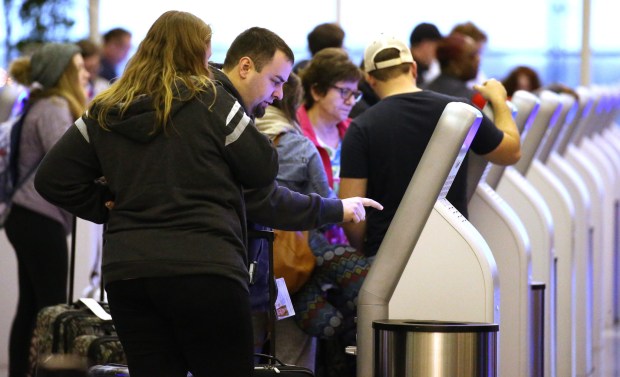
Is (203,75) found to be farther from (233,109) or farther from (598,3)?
(598,3)

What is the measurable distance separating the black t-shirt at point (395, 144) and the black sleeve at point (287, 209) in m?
0.84

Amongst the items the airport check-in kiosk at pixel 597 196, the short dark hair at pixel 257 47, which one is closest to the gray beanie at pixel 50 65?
the short dark hair at pixel 257 47

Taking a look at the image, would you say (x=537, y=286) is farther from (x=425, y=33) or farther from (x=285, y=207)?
(x=425, y=33)

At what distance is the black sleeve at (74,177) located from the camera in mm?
3041

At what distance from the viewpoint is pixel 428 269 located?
368 centimetres

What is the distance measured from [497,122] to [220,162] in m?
1.61

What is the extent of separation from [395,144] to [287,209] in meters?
0.96

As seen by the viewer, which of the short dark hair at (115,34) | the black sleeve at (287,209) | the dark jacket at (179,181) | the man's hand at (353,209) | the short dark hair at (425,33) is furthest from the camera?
the short dark hair at (115,34)

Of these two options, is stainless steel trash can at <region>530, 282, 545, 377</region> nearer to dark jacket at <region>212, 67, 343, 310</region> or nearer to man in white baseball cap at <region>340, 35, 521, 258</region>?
man in white baseball cap at <region>340, 35, 521, 258</region>

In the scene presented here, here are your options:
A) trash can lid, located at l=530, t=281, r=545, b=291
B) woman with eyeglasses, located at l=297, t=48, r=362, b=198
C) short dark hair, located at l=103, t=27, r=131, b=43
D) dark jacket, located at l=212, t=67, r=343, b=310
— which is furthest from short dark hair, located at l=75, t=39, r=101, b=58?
dark jacket, located at l=212, t=67, r=343, b=310

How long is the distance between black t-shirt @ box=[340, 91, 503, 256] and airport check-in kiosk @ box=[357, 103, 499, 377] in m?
0.41

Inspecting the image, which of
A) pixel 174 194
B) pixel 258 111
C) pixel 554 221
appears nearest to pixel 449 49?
pixel 554 221

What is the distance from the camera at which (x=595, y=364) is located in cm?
665

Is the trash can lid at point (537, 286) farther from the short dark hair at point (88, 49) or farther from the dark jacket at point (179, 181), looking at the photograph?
the short dark hair at point (88, 49)
